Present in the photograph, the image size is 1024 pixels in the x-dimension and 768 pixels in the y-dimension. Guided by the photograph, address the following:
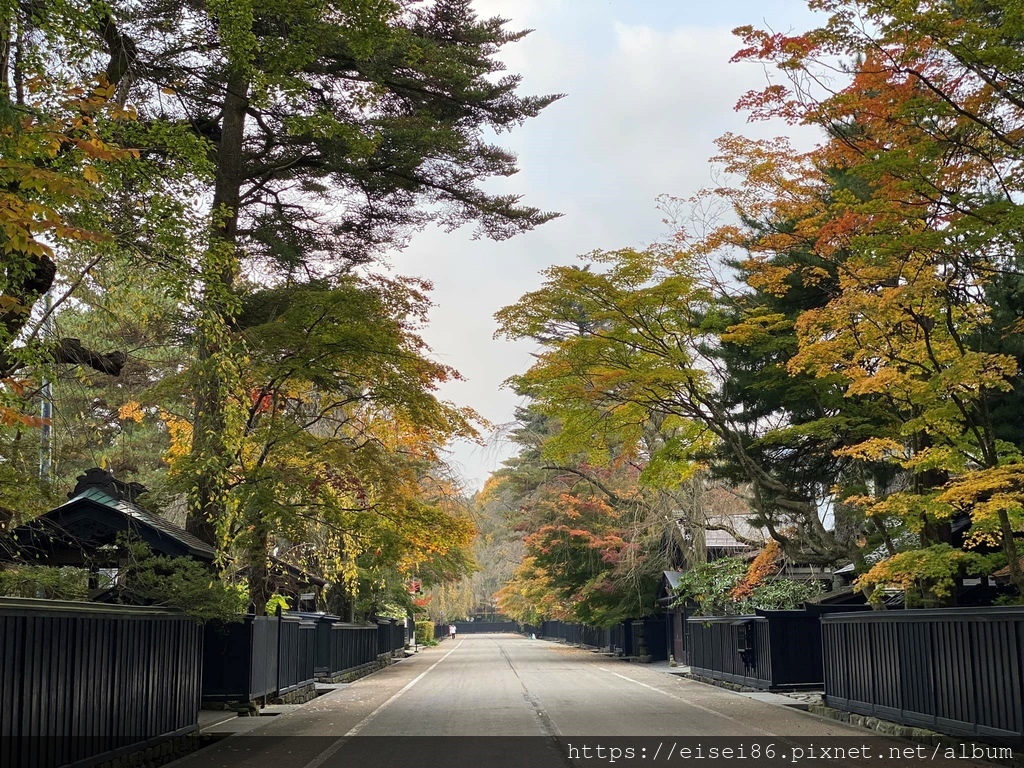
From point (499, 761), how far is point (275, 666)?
32.0 ft

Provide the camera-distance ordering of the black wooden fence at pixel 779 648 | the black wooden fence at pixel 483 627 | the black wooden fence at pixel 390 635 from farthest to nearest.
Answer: the black wooden fence at pixel 483 627, the black wooden fence at pixel 390 635, the black wooden fence at pixel 779 648

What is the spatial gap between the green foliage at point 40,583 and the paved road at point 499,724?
2.82 m

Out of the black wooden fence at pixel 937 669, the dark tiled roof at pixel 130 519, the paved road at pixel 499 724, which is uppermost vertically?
the dark tiled roof at pixel 130 519

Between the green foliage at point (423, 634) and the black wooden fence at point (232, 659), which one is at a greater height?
the black wooden fence at point (232, 659)

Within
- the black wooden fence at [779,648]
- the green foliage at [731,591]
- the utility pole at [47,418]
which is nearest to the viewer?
the utility pole at [47,418]

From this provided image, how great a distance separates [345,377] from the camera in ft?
58.5

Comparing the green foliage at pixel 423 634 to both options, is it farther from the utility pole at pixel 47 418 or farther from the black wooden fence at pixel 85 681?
the black wooden fence at pixel 85 681

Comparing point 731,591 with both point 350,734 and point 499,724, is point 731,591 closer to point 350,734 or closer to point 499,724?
point 499,724

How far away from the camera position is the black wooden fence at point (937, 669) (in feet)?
35.0

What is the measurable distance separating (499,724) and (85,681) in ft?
24.6

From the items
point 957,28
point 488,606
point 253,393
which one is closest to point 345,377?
point 253,393

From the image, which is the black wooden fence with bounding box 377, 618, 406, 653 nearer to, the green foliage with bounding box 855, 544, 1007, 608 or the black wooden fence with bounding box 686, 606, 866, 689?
the black wooden fence with bounding box 686, 606, 866, 689

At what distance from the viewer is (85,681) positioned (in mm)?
9820

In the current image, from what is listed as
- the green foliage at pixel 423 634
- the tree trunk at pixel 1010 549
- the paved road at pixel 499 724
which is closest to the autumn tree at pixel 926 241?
the tree trunk at pixel 1010 549
